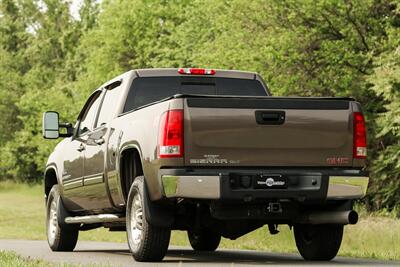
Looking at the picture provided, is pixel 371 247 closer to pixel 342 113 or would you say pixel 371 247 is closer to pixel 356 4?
pixel 342 113

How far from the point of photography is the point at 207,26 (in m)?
49.2

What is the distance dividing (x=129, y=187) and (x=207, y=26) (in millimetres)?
38062

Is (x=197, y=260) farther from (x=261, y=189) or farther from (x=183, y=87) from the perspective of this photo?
(x=183, y=87)

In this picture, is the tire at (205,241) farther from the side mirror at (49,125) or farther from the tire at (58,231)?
the side mirror at (49,125)

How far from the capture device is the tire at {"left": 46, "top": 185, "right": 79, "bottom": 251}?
46.4ft

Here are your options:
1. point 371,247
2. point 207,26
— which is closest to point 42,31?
point 207,26

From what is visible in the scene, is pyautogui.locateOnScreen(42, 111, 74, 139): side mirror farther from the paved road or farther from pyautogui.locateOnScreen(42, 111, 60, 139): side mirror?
the paved road

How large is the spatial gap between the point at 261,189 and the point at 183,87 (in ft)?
9.20

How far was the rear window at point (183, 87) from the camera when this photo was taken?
1238cm

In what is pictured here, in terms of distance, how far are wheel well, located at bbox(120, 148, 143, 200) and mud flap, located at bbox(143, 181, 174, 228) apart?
72 cm

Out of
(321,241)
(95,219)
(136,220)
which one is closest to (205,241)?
(95,219)

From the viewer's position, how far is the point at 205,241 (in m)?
14.7

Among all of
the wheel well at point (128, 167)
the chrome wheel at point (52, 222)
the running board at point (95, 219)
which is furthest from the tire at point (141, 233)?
the chrome wheel at point (52, 222)

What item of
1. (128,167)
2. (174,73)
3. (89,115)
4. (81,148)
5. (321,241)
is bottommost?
(321,241)
